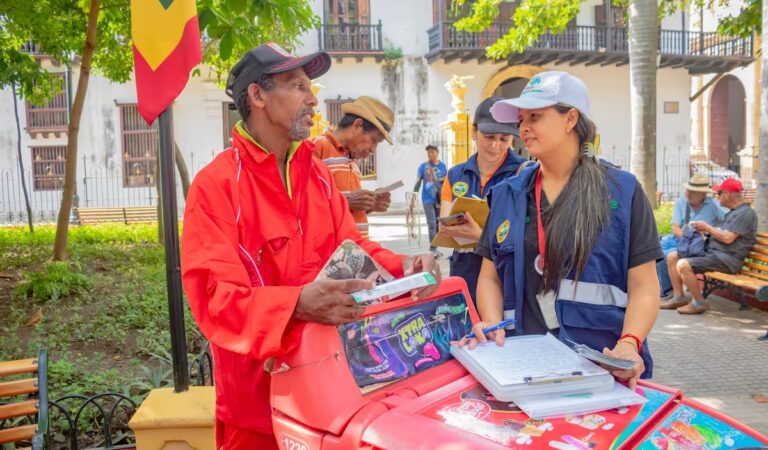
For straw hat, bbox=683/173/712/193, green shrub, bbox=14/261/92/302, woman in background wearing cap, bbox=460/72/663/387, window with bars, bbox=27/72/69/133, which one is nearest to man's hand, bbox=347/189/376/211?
woman in background wearing cap, bbox=460/72/663/387

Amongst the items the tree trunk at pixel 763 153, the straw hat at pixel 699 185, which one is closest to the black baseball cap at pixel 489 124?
the straw hat at pixel 699 185

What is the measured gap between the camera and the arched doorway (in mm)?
35781

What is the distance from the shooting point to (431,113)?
25469 mm

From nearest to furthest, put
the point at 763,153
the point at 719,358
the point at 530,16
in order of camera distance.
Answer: the point at 719,358
the point at 763,153
the point at 530,16

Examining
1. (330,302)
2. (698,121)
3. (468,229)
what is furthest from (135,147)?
(698,121)

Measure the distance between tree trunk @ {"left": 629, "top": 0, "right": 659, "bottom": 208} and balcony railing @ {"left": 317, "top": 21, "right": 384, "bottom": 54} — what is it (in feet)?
47.6

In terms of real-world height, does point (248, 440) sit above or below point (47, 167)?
below

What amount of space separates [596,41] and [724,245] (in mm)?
20118

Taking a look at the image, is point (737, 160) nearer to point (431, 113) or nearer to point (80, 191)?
point (431, 113)

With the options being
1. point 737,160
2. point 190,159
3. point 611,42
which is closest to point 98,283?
point 190,159

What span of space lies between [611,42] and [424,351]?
26.7 meters

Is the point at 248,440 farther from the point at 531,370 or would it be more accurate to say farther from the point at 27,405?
the point at 27,405

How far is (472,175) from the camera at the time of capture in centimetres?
421

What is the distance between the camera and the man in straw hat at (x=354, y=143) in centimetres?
465
